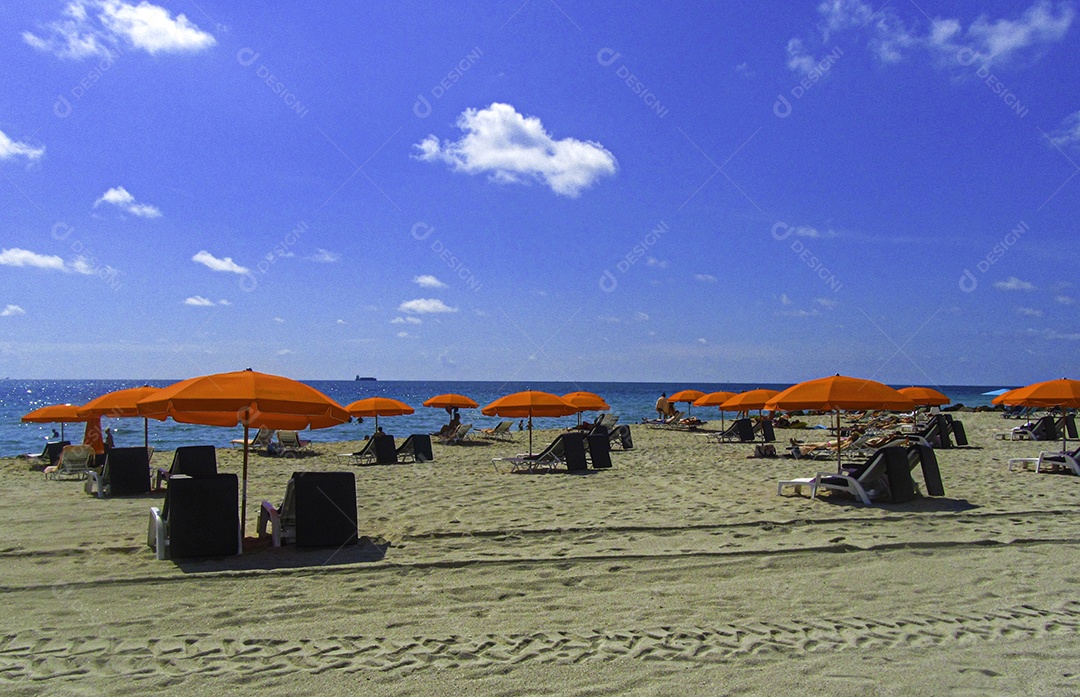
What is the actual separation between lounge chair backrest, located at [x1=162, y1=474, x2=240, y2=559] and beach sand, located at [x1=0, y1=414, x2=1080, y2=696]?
0.18 m

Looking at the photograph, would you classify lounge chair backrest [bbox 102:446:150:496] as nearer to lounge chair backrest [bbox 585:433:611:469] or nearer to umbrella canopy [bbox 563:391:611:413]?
lounge chair backrest [bbox 585:433:611:469]

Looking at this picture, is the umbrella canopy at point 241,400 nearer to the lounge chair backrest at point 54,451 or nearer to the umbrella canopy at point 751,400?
the lounge chair backrest at point 54,451

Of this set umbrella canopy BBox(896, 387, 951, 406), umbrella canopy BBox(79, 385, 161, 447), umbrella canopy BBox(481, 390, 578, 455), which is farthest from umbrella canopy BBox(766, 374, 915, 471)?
umbrella canopy BBox(896, 387, 951, 406)

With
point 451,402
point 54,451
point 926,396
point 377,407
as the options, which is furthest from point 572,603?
point 926,396

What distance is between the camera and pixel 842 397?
902 cm

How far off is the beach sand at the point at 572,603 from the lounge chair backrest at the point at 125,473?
139cm

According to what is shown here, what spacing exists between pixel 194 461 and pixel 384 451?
20.7 feet

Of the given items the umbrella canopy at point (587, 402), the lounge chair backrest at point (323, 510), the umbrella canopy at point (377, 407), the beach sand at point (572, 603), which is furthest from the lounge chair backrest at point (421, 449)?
the lounge chair backrest at point (323, 510)

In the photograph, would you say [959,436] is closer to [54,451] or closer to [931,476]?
[931,476]

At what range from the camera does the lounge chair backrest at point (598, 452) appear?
1365 cm

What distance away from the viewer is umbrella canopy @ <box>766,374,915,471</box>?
897 cm

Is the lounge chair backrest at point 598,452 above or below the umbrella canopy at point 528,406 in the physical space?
below

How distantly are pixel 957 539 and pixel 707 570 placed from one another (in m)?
2.83

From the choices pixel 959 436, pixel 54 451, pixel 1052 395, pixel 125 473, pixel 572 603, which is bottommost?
pixel 572 603
